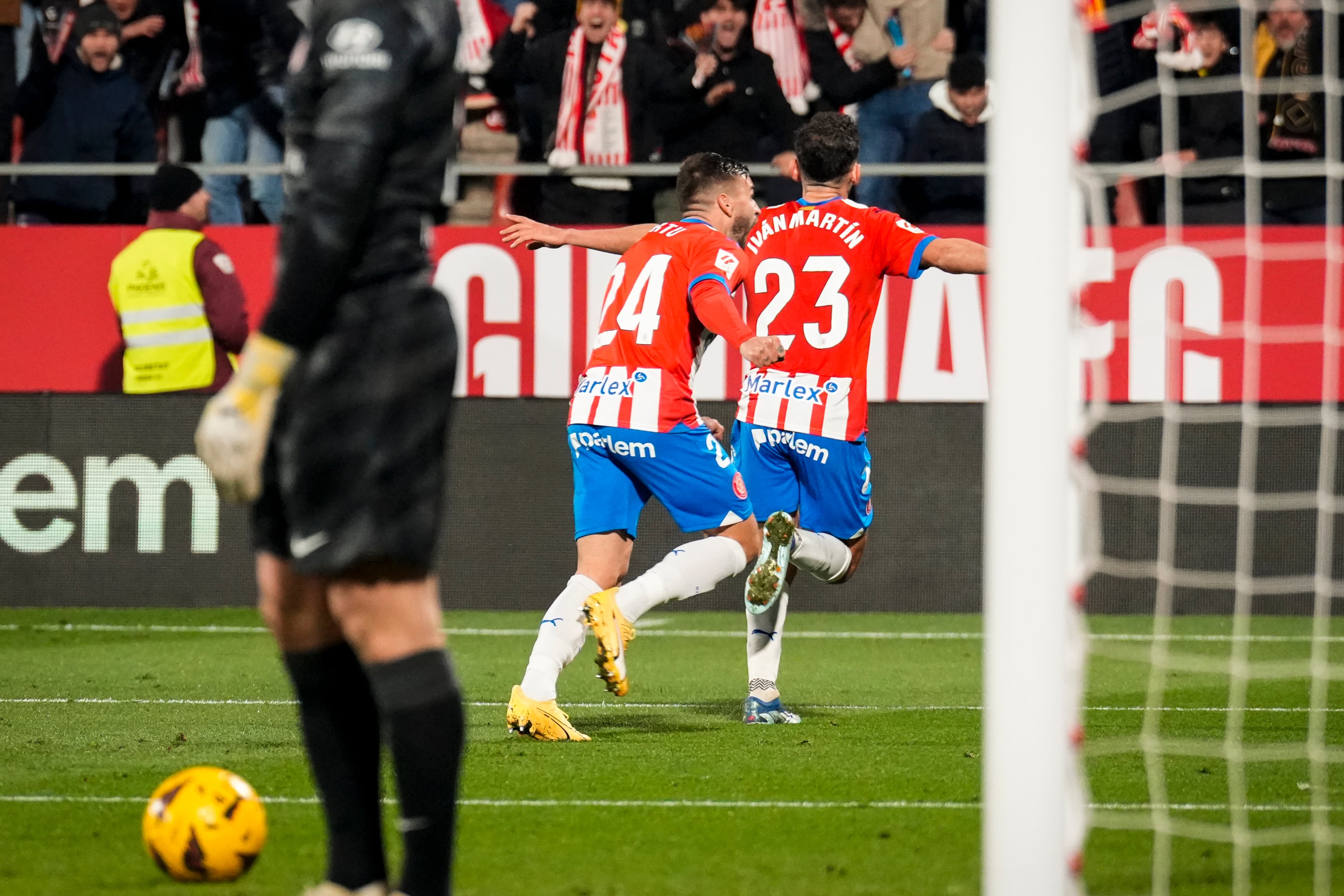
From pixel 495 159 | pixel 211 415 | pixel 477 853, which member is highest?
pixel 495 159

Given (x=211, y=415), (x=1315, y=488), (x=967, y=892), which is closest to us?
→ (x=211, y=415)

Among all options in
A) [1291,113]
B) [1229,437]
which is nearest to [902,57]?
[1291,113]

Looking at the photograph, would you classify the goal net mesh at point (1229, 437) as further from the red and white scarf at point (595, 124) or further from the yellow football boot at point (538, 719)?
the yellow football boot at point (538, 719)

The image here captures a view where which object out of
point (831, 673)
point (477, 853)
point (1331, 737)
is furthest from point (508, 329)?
point (477, 853)

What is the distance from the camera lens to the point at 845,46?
10.3 metres

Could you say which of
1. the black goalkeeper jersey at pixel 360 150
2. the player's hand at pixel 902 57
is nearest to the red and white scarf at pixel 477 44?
the player's hand at pixel 902 57

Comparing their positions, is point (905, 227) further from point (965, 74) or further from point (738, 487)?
point (965, 74)

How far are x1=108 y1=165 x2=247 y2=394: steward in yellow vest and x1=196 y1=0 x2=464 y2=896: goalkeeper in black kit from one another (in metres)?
6.92

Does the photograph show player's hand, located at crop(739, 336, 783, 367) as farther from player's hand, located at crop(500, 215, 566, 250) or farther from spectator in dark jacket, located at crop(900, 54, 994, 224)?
spectator in dark jacket, located at crop(900, 54, 994, 224)

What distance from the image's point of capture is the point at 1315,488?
9.41m

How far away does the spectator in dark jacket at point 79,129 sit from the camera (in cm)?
1044

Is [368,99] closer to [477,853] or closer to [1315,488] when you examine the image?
[477,853]

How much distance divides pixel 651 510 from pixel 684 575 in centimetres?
394

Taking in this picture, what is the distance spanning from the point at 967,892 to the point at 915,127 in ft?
24.0
